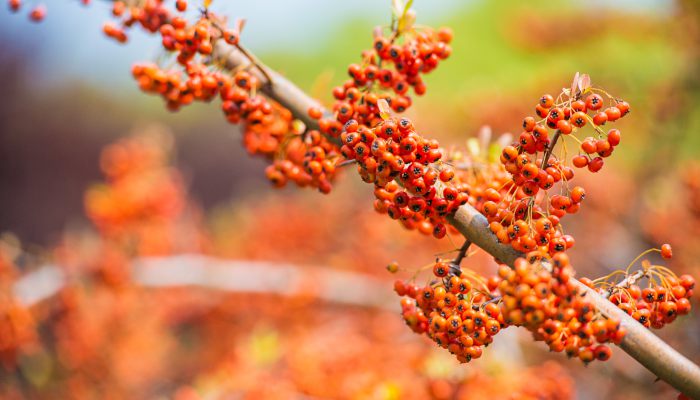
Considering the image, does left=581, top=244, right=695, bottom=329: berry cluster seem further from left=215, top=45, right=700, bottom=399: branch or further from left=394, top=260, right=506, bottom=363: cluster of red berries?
left=394, top=260, right=506, bottom=363: cluster of red berries

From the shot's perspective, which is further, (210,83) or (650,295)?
(210,83)

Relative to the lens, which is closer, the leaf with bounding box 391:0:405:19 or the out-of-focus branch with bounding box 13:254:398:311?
the leaf with bounding box 391:0:405:19

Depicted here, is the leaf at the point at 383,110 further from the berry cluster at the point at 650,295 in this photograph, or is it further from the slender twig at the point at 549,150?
the berry cluster at the point at 650,295

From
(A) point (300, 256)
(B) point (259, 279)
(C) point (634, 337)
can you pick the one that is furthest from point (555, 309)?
(A) point (300, 256)

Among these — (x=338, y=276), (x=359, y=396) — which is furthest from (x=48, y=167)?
(x=359, y=396)

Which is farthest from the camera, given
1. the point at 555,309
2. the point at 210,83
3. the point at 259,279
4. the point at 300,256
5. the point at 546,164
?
the point at 300,256

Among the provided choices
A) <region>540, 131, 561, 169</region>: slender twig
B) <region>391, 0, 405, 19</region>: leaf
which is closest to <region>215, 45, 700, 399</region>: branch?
<region>540, 131, 561, 169</region>: slender twig

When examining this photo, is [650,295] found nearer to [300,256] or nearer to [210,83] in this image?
[210,83]
